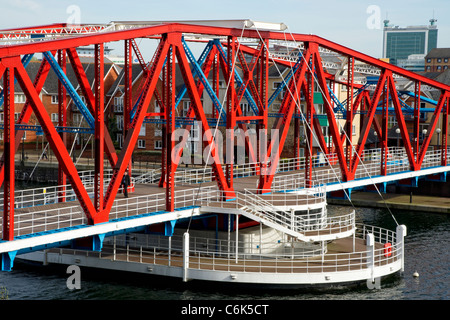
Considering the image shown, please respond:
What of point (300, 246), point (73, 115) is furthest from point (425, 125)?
point (300, 246)

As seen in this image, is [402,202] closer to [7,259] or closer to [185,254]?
[185,254]

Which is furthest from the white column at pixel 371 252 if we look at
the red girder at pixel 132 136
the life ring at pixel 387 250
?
the red girder at pixel 132 136

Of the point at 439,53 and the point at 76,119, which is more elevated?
the point at 439,53

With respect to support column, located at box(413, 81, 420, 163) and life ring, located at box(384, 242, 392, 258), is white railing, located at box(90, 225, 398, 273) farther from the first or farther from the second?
support column, located at box(413, 81, 420, 163)

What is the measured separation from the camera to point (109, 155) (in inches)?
1593

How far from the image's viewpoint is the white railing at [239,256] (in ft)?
131

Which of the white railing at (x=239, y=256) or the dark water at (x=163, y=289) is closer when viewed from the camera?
the dark water at (x=163, y=289)

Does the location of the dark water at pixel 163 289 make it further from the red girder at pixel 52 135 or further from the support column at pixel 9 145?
the support column at pixel 9 145

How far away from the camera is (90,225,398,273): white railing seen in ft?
131

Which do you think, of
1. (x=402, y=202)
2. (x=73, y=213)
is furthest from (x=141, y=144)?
(x=73, y=213)

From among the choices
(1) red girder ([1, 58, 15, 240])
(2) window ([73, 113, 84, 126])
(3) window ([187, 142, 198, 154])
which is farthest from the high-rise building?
(1) red girder ([1, 58, 15, 240])

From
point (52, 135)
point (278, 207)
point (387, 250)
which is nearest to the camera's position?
point (52, 135)

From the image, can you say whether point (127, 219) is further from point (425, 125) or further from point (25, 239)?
point (425, 125)

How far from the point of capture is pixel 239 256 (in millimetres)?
41750
